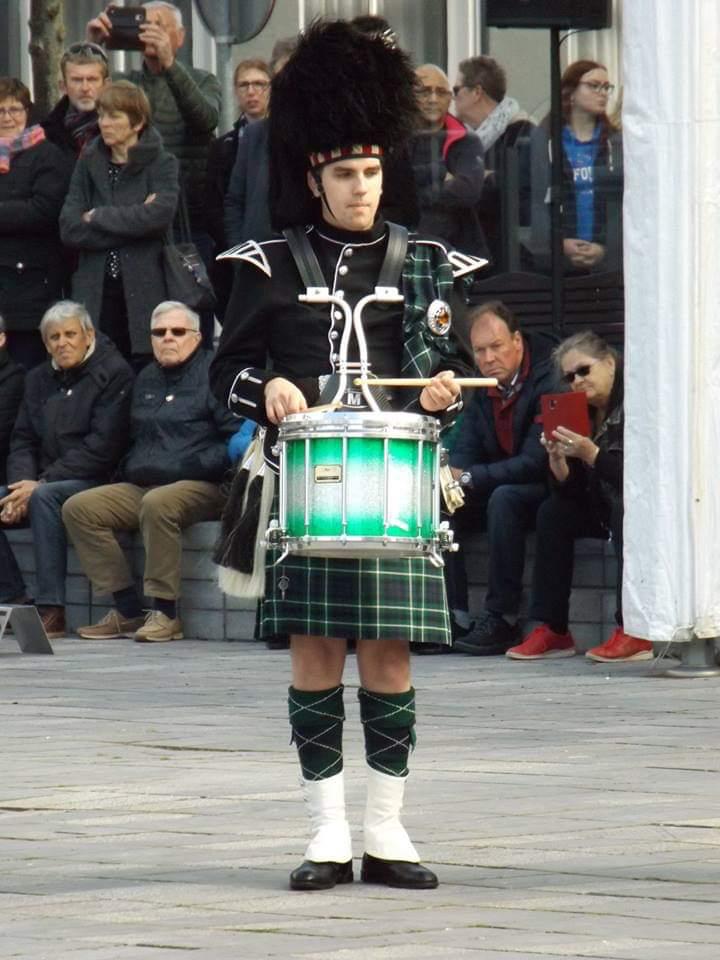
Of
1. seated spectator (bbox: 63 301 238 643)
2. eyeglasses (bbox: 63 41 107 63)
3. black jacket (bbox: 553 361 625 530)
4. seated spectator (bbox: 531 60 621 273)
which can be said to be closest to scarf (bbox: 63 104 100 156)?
eyeglasses (bbox: 63 41 107 63)

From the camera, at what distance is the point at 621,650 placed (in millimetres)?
11594

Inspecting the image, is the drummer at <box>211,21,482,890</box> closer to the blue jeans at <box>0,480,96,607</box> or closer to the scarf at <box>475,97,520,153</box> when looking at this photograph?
the blue jeans at <box>0,480,96,607</box>

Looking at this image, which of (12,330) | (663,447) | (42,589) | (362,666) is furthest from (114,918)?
(12,330)

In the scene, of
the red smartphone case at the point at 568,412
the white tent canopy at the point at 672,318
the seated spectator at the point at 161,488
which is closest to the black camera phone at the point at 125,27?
the seated spectator at the point at 161,488

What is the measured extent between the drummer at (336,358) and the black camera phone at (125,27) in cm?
840

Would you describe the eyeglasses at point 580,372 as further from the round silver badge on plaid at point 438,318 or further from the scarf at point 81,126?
the round silver badge on plaid at point 438,318

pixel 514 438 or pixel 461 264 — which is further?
pixel 514 438

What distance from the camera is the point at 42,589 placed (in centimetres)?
1393

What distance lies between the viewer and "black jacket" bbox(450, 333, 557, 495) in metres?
12.3

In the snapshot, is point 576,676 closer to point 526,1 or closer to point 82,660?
point 82,660

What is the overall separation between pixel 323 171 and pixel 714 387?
173 inches

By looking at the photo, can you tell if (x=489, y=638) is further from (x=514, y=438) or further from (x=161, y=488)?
(x=161, y=488)

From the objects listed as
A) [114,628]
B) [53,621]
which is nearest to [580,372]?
[114,628]

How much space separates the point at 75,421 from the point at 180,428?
0.79 meters
